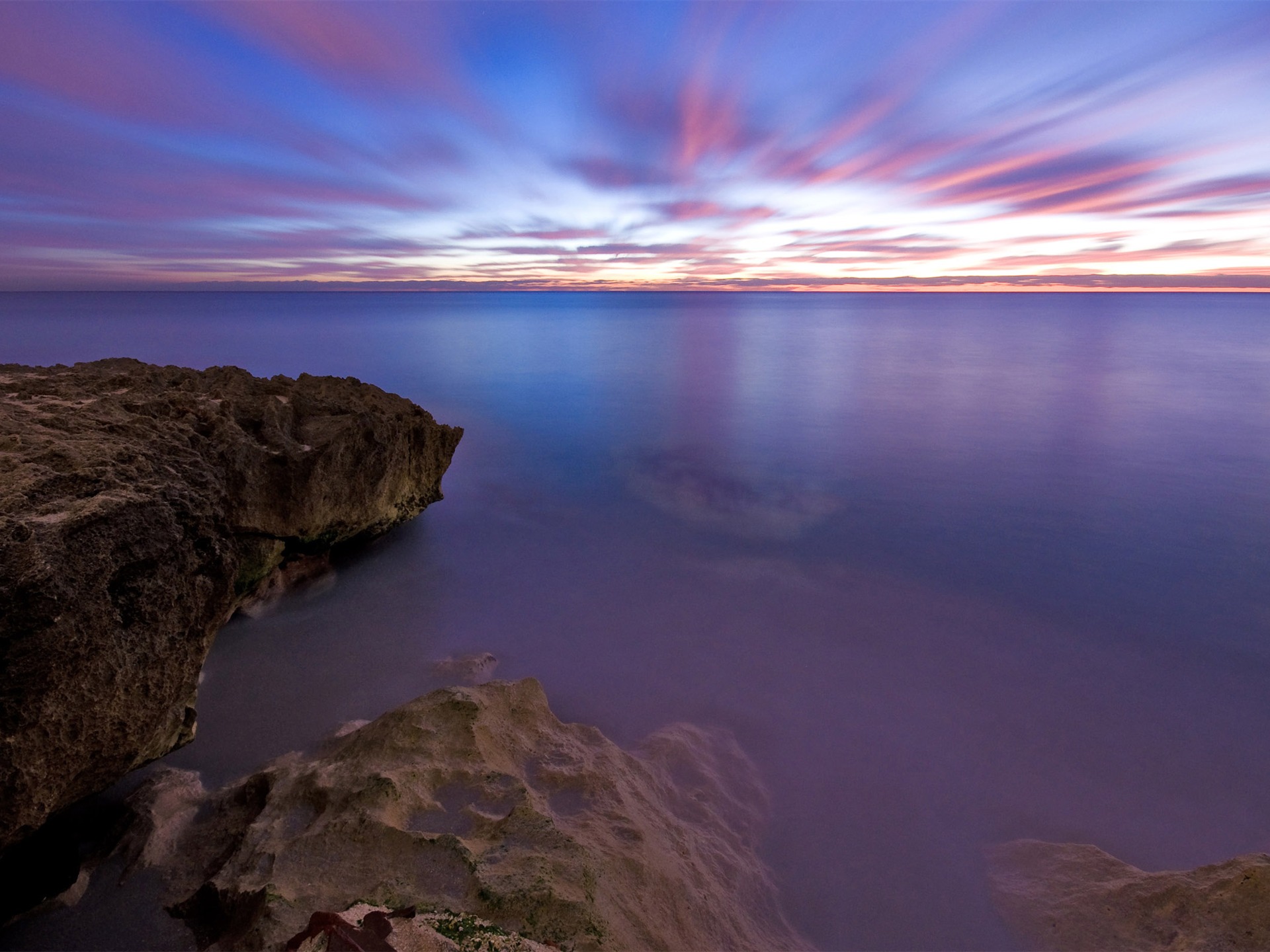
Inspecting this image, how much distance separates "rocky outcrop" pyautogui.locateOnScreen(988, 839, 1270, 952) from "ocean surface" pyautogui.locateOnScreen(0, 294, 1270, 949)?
22 centimetres

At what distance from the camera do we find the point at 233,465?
21.1 feet

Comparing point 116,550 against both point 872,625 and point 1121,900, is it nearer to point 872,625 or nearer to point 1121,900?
point 1121,900

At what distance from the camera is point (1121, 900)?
412cm

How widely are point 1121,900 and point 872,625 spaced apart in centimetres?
397

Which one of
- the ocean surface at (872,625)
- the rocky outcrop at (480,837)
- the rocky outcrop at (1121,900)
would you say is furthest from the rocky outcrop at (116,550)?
the rocky outcrop at (1121,900)

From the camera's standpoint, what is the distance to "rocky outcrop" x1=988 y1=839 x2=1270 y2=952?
3.61m

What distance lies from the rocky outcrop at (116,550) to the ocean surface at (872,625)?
1.15 meters

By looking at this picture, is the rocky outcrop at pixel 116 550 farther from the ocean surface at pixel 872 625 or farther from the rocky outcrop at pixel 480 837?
the ocean surface at pixel 872 625

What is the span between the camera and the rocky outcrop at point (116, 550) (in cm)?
333

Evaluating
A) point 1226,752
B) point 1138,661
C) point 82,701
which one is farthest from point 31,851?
point 1138,661

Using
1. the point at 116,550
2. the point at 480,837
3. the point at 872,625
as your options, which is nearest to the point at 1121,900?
the point at 872,625

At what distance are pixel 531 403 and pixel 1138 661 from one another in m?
18.0

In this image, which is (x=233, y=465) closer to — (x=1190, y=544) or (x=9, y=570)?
(x=9, y=570)

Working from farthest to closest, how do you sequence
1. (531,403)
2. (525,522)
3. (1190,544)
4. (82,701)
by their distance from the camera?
(531,403), (525,522), (1190,544), (82,701)
